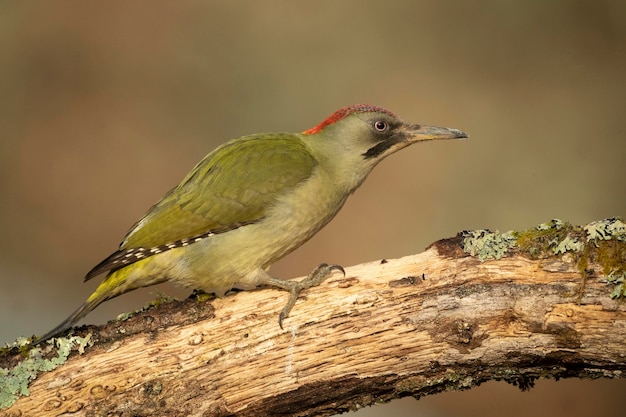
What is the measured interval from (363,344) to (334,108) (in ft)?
17.6

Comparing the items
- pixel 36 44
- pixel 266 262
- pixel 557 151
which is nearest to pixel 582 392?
pixel 557 151

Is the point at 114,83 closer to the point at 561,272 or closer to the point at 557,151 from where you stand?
the point at 557,151

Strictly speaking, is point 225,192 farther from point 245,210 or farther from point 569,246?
point 569,246

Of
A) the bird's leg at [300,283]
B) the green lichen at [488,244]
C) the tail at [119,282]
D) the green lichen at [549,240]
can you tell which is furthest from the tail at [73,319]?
the green lichen at [549,240]

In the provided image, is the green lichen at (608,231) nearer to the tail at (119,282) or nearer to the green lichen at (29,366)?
the tail at (119,282)

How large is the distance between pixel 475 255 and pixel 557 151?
4.88 m

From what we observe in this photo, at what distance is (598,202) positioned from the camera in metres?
7.70

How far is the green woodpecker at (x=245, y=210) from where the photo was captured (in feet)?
15.0

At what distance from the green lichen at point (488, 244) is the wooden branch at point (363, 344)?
3 centimetres

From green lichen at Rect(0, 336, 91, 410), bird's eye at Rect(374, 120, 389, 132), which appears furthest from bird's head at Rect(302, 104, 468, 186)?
green lichen at Rect(0, 336, 91, 410)

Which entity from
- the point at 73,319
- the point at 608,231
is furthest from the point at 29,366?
the point at 608,231

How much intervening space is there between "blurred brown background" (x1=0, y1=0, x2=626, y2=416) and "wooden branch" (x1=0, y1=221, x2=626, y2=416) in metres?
3.66

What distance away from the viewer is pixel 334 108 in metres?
8.85

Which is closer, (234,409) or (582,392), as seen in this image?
(234,409)
